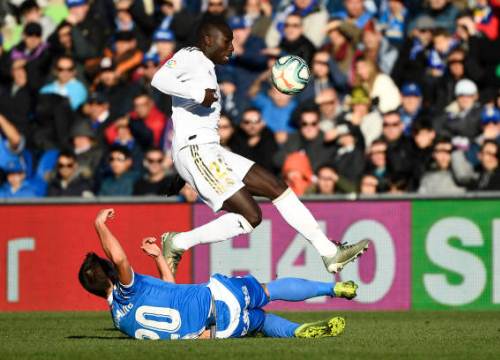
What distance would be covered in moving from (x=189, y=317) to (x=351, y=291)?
1.52 m

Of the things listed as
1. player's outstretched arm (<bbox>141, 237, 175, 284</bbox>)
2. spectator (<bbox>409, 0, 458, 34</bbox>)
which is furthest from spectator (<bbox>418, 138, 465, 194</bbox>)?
player's outstretched arm (<bbox>141, 237, 175, 284</bbox>)

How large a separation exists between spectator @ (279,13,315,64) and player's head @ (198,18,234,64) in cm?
642

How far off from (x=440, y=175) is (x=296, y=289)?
17.3 ft

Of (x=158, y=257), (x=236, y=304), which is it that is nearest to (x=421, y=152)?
(x=158, y=257)

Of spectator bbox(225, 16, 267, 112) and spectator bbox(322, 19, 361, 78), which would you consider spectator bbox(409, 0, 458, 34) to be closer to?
spectator bbox(322, 19, 361, 78)

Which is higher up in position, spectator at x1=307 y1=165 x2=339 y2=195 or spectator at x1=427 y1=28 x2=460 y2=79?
spectator at x1=427 y1=28 x2=460 y2=79

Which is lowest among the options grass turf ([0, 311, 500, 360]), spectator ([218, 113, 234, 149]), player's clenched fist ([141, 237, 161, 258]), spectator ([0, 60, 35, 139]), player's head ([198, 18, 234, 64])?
grass turf ([0, 311, 500, 360])

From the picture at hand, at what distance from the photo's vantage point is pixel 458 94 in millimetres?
16562

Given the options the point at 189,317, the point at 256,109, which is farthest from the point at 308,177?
the point at 189,317

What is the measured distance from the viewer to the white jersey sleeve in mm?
10891

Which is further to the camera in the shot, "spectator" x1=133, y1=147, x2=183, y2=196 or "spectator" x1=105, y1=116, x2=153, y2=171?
"spectator" x1=105, y1=116, x2=153, y2=171

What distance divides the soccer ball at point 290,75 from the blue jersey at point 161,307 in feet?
7.39

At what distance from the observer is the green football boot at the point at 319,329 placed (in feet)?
35.0

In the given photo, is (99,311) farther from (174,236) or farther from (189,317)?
(189,317)
